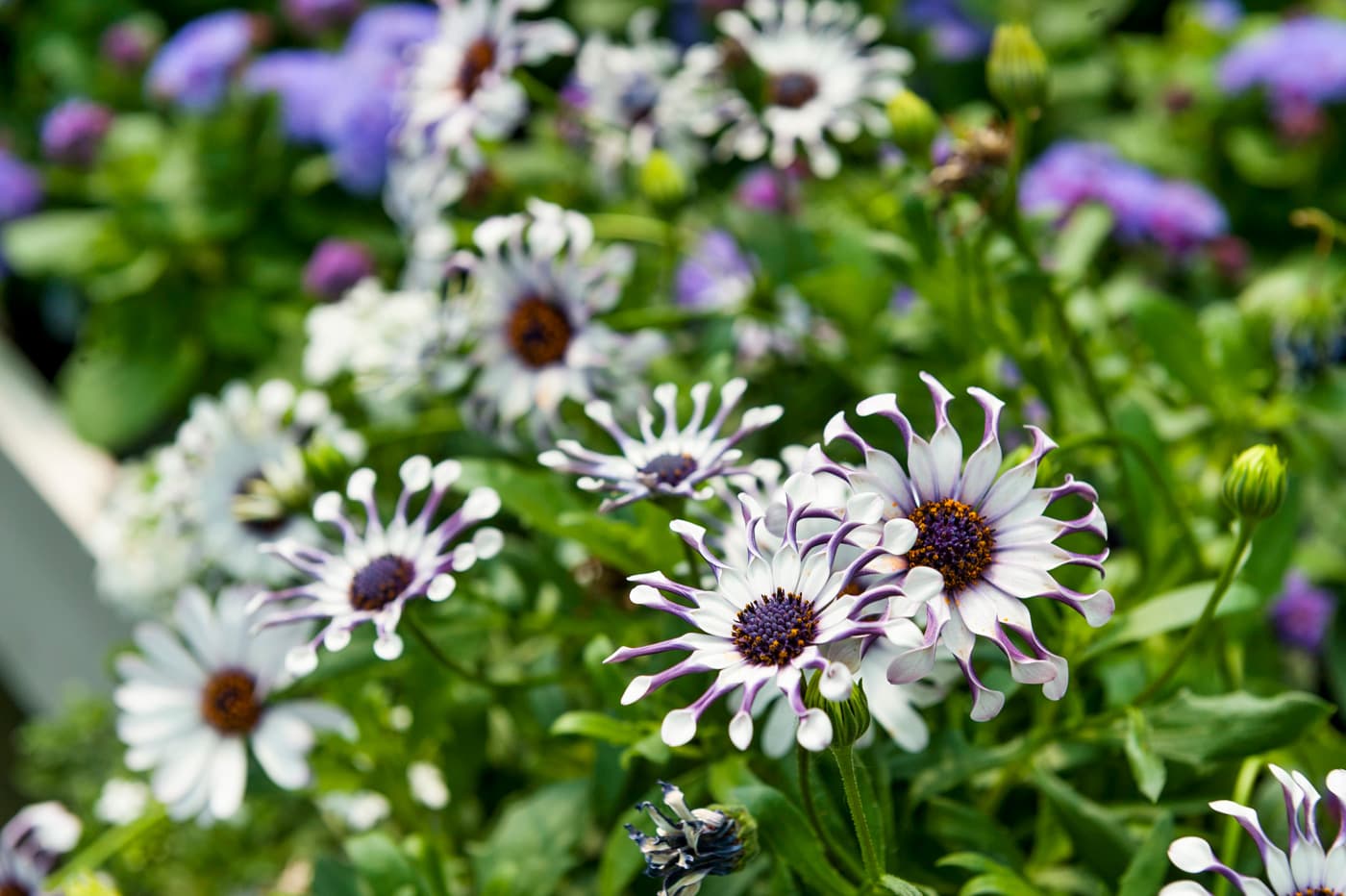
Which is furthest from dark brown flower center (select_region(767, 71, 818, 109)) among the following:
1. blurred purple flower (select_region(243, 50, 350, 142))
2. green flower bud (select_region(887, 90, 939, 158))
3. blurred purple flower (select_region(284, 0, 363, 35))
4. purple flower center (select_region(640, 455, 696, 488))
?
blurred purple flower (select_region(284, 0, 363, 35))

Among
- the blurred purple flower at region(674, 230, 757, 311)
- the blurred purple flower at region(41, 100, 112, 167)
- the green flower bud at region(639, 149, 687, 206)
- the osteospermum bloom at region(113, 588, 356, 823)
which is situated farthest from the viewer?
the blurred purple flower at region(41, 100, 112, 167)

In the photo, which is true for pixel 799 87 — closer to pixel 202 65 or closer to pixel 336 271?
pixel 336 271

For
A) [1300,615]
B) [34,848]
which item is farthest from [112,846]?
[1300,615]

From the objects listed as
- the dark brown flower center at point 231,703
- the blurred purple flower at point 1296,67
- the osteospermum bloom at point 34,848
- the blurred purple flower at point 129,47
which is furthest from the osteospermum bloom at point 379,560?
the blurred purple flower at point 129,47

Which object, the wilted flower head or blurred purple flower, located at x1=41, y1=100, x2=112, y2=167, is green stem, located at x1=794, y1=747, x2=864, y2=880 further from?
blurred purple flower, located at x1=41, y1=100, x2=112, y2=167

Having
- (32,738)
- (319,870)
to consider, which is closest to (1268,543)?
(319,870)

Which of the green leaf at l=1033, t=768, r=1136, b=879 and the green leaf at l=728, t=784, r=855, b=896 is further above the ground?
the green leaf at l=728, t=784, r=855, b=896

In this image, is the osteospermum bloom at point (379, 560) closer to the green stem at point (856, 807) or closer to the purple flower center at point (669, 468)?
the purple flower center at point (669, 468)

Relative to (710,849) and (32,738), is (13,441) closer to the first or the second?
(32,738)
